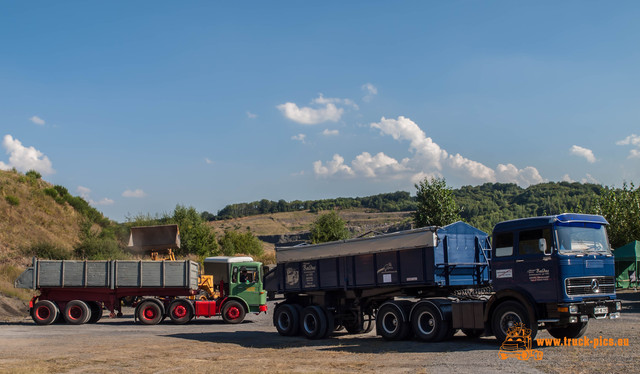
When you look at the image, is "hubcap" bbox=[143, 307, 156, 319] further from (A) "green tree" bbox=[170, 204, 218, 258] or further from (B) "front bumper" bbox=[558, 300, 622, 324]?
(A) "green tree" bbox=[170, 204, 218, 258]

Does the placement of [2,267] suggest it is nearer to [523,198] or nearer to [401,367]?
[401,367]

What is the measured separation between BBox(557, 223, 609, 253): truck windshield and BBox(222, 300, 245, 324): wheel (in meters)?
17.5

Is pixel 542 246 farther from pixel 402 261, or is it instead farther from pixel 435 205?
pixel 435 205

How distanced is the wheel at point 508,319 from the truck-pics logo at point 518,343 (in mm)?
110

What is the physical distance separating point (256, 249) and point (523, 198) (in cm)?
9200

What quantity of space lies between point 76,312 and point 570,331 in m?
22.8

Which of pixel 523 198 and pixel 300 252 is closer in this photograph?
pixel 300 252

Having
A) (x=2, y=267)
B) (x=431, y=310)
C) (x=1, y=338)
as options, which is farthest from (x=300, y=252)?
(x=2, y=267)

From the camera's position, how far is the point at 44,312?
1112 inches

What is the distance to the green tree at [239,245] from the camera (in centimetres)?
6794

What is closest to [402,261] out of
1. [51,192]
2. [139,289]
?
[139,289]

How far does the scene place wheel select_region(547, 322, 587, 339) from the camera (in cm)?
1549

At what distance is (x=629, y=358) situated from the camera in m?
12.6

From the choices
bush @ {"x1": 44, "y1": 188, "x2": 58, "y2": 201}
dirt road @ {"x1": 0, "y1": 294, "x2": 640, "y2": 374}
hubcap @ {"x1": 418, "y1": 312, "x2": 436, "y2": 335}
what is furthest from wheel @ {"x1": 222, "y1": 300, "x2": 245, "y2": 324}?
bush @ {"x1": 44, "y1": 188, "x2": 58, "y2": 201}
